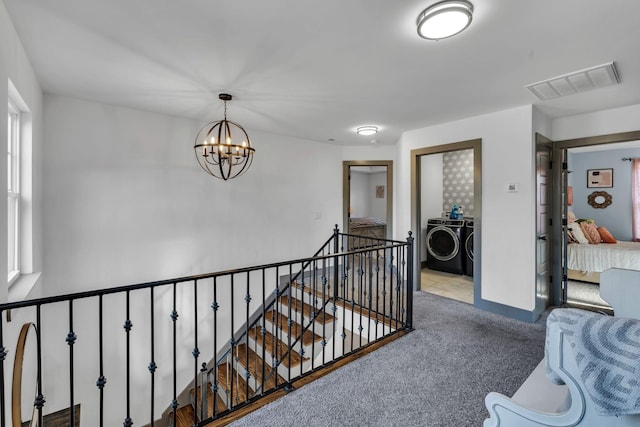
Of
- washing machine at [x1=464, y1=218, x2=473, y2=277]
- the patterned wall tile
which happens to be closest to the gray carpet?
washing machine at [x1=464, y1=218, x2=473, y2=277]

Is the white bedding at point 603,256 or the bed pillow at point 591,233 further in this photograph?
the bed pillow at point 591,233

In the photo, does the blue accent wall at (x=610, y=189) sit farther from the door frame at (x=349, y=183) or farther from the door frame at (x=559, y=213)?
the door frame at (x=349, y=183)

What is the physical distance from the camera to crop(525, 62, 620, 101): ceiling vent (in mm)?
2394

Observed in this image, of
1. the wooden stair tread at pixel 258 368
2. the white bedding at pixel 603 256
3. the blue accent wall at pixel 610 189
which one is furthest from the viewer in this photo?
the blue accent wall at pixel 610 189

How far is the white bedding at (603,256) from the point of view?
451 centimetres

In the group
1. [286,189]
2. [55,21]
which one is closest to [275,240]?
[286,189]

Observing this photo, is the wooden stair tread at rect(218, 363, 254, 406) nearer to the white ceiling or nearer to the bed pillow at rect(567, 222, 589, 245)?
the white ceiling

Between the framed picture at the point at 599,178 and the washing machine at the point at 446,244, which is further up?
the framed picture at the point at 599,178

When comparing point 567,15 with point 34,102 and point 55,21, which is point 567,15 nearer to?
point 55,21

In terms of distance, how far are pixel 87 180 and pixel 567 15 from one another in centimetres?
426

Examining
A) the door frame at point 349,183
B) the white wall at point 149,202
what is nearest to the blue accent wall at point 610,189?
the door frame at point 349,183

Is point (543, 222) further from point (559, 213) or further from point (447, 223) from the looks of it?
point (447, 223)

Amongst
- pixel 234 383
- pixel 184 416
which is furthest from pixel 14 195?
pixel 184 416

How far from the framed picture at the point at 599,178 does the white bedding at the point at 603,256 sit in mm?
1631
